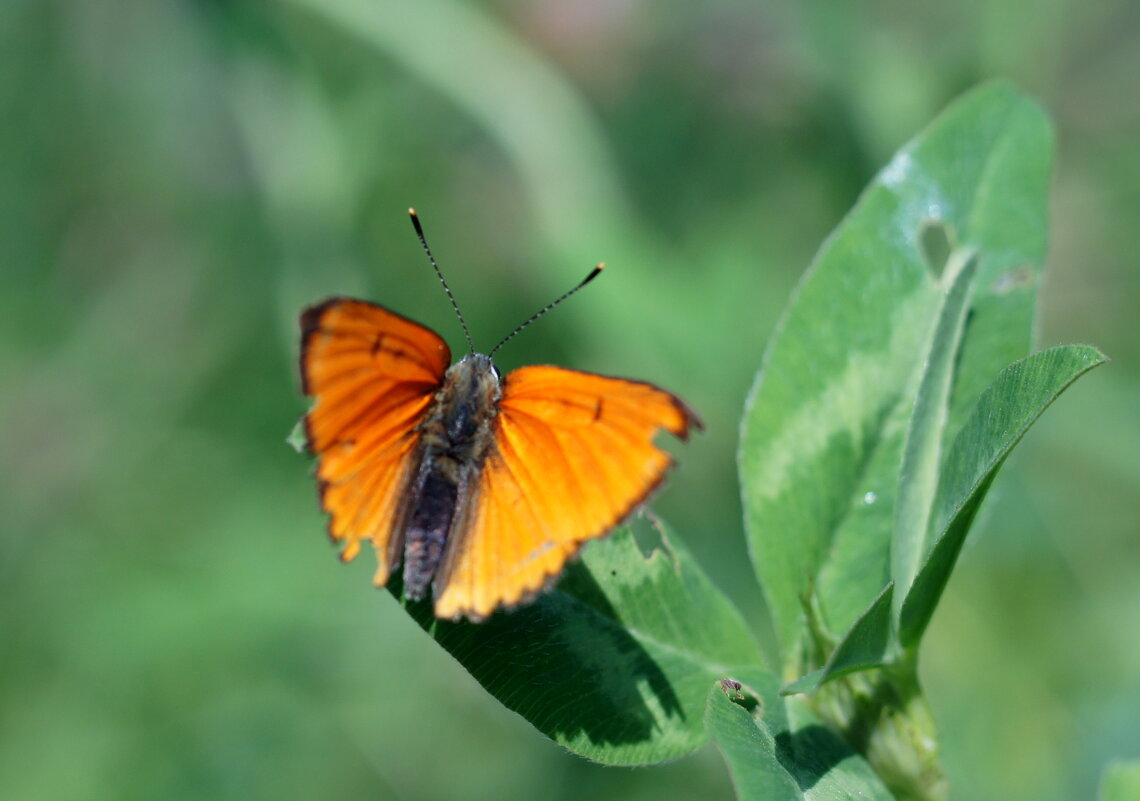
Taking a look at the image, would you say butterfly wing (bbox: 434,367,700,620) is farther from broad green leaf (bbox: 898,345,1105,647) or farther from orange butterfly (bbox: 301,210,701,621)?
broad green leaf (bbox: 898,345,1105,647)

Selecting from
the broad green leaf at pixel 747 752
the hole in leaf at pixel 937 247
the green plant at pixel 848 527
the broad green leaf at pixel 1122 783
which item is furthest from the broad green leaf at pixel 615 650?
the hole in leaf at pixel 937 247

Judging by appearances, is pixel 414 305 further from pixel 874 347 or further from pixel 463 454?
pixel 874 347

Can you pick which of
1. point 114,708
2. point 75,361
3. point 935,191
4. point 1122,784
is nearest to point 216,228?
point 75,361

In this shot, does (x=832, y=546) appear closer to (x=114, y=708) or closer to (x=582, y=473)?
(x=582, y=473)

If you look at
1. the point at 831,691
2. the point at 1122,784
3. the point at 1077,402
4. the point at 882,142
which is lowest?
the point at 1077,402

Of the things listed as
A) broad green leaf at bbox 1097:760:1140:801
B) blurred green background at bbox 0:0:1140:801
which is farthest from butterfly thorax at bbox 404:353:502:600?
blurred green background at bbox 0:0:1140:801

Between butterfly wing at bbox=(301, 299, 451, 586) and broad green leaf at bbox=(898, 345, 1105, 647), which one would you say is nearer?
broad green leaf at bbox=(898, 345, 1105, 647)
